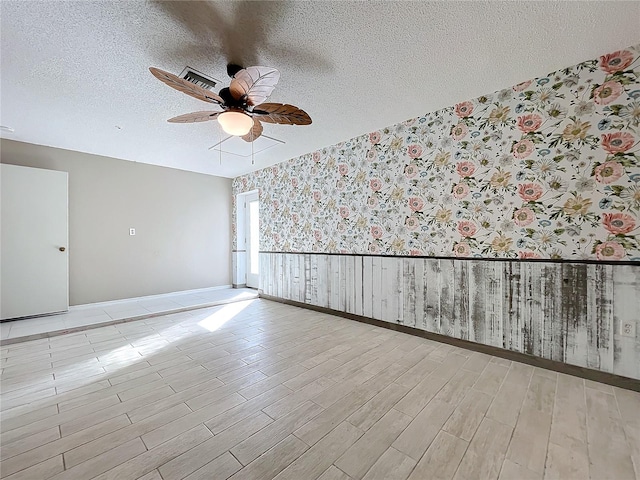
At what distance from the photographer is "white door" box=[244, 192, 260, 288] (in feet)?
19.0

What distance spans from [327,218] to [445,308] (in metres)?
2.01

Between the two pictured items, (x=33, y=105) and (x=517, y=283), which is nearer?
(x=517, y=283)

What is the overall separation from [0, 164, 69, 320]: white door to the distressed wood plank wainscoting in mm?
3986

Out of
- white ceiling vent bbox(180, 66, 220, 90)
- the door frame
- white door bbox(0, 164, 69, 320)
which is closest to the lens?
white ceiling vent bbox(180, 66, 220, 90)

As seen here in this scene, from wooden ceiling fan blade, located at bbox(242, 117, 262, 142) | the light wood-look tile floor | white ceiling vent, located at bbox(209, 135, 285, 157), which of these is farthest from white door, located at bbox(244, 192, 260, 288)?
the light wood-look tile floor

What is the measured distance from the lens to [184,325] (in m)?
3.45

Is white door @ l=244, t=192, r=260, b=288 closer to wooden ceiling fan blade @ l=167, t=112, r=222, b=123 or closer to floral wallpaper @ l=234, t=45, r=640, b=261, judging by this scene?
floral wallpaper @ l=234, t=45, r=640, b=261

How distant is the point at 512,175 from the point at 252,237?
4721 millimetres

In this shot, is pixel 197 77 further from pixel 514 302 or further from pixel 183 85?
pixel 514 302

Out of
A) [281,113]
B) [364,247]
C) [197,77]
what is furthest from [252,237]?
[281,113]

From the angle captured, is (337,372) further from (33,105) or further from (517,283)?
(33,105)

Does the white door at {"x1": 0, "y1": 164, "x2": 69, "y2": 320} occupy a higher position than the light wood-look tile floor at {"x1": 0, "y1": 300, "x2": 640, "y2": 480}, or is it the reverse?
the white door at {"x1": 0, "y1": 164, "x2": 69, "y2": 320}

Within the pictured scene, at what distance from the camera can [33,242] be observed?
11.8ft

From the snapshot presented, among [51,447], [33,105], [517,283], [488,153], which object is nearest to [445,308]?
[517,283]
